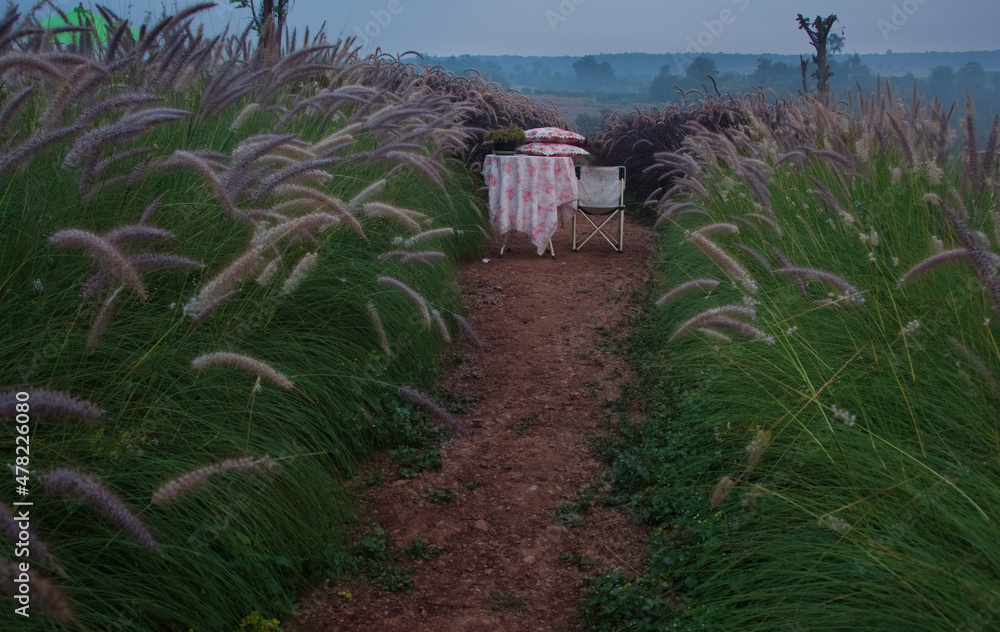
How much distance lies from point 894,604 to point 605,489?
169cm

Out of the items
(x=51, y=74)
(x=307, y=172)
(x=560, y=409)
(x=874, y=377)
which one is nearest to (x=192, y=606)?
(x=307, y=172)

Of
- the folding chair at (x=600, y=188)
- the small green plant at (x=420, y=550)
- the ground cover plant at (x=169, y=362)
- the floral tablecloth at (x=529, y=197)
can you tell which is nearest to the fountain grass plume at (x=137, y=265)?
the ground cover plant at (x=169, y=362)

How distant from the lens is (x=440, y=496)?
3.37m

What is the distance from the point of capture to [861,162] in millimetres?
4855

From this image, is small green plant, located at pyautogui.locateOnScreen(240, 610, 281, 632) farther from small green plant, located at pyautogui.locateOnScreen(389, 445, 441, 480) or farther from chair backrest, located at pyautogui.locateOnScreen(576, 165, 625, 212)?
chair backrest, located at pyautogui.locateOnScreen(576, 165, 625, 212)

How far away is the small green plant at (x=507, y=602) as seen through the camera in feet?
8.66

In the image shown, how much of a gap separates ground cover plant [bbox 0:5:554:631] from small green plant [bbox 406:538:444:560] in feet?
0.72

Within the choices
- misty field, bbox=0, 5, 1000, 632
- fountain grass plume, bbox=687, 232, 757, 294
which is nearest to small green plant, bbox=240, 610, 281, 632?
misty field, bbox=0, 5, 1000, 632

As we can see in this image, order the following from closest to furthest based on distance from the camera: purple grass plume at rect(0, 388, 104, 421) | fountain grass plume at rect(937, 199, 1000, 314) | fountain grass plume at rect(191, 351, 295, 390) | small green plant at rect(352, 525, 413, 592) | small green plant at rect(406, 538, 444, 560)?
purple grass plume at rect(0, 388, 104, 421)
fountain grass plume at rect(937, 199, 1000, 314)
fountain grass plume at rect(191, 351, 295, 390)
small green plant at rect(352, 525, 413, 592)
small green plant at rect(406, 538, 444, 560)

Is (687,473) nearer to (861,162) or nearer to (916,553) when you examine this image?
(916,553)

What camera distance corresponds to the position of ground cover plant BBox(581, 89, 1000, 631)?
1.86 metres

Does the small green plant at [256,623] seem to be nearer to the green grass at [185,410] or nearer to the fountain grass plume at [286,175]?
the green grass at [185,410]

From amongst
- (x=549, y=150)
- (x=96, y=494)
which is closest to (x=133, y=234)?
(x=96, y=494)

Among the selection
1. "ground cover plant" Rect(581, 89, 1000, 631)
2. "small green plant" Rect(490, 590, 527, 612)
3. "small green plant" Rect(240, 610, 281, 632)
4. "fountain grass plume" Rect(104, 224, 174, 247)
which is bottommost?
"small green plant" Rect(490, 590, 527, 612)
